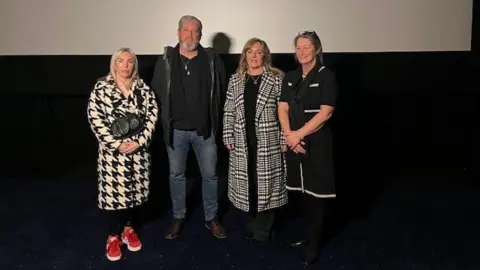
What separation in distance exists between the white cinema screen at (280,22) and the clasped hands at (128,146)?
1.26 m

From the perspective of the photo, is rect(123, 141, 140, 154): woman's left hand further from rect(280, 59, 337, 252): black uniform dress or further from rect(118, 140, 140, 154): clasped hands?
rect(280, 59, 337, 252): black uniform dress

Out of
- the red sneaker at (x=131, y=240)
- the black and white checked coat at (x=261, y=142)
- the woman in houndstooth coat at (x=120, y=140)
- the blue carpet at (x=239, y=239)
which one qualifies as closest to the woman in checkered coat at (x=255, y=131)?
the black and white checked coat at (x=261, y=142)

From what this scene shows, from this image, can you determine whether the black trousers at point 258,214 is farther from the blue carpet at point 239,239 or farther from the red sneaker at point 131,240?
the red sneaker at point 131,240

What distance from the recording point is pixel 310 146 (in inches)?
88.9

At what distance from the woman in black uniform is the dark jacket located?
409mm

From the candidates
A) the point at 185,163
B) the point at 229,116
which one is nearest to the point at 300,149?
the point at 229,116

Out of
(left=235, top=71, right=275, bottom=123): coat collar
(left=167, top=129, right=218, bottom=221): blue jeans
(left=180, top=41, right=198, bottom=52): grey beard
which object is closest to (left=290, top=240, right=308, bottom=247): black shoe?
(left=167, top=129, right=218, bottom=221): blue jeans

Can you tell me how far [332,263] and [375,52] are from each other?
174 centimetres

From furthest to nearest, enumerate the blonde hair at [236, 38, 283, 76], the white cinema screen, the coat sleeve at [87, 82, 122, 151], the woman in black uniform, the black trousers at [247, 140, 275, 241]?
1. the white cinema screen
2. the black trousers at [247, 140, 275, 241]
3. the blonde hair at [236, 38, 283, 76]
4. the coat sleeve at [87, 82, 122, 151]
5. the woman in black uniform

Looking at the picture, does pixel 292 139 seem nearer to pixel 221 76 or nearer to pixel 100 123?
pixel 221 76

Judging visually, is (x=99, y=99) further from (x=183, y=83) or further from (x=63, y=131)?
(x=63, y=131)

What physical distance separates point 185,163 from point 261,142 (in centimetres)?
51

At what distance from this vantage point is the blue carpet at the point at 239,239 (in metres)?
2.41

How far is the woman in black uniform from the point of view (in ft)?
7.16
